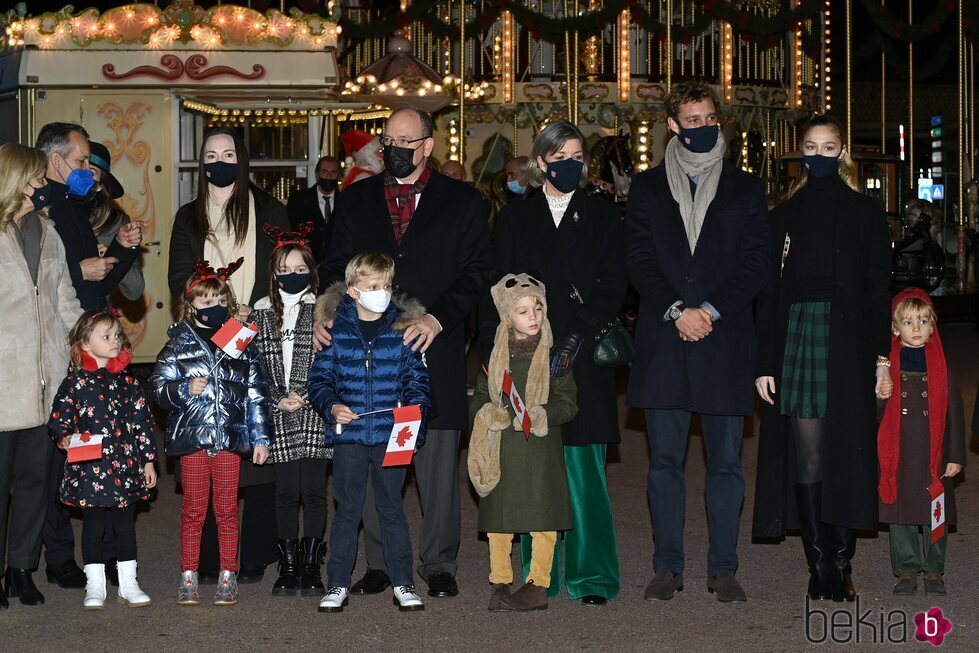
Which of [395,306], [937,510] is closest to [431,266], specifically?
[395,306]

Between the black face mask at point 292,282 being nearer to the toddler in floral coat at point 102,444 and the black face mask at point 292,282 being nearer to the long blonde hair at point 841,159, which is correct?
the toddler in floral coat at point 102,444

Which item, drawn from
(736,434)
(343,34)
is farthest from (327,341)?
(343,34)

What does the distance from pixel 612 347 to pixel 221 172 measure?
2.05 m

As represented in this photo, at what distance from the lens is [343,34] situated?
1952 cm

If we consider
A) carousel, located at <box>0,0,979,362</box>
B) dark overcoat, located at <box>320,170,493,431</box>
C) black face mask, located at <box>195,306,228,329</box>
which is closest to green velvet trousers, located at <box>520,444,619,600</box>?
dark overcoat, located at <box>320,170,493,431</box>

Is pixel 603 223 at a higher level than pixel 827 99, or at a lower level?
lower

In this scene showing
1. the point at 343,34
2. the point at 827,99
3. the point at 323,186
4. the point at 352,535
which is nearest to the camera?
the point at 352,535

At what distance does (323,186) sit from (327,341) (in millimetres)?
6119

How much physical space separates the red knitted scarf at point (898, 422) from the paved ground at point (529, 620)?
51cm

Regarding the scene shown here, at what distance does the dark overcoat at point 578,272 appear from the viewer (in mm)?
6344

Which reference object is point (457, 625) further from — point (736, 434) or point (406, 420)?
point (736, 434)

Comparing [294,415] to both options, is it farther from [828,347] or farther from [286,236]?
[828,347]

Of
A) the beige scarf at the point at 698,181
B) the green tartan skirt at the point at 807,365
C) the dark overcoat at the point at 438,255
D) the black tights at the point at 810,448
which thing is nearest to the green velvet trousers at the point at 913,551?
the black tights at the point at 810,448

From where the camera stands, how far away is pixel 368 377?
20.3ft
